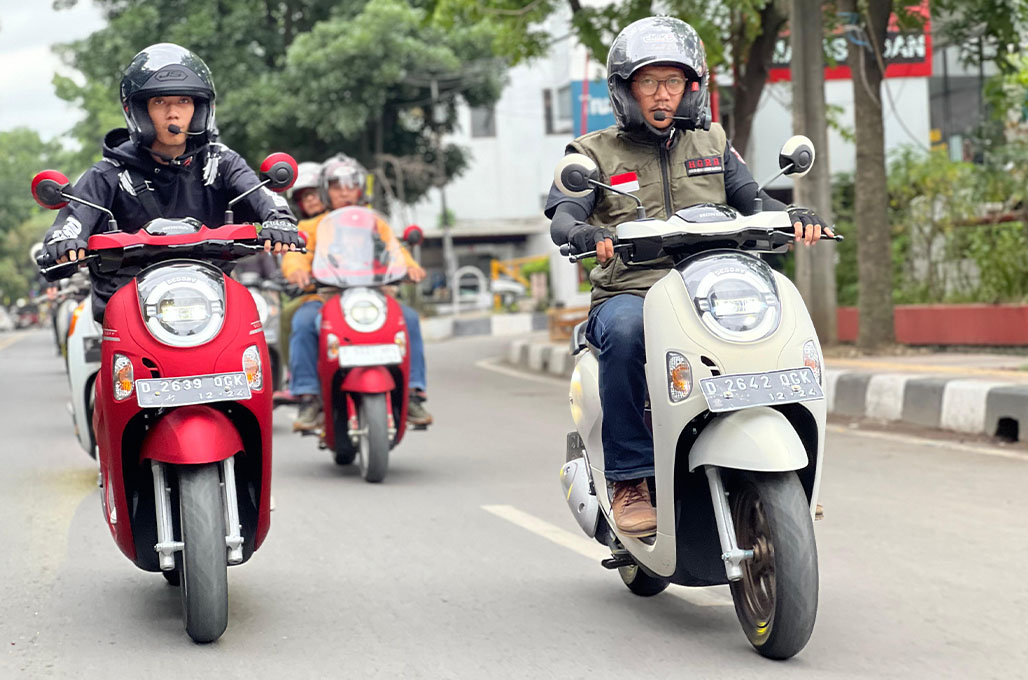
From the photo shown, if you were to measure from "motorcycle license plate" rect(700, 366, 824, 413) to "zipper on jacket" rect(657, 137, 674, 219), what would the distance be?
0.89 m

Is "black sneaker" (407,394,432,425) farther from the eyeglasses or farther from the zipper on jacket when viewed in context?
the eyeglasses

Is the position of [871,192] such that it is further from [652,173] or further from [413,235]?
[652,173]

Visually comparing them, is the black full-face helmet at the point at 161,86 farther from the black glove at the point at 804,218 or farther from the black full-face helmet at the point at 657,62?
the black glove at the point at 804,218

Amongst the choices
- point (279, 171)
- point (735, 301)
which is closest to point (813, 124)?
point (279, 171)

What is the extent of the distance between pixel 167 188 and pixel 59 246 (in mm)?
676

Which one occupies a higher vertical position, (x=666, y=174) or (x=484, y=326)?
(x=666, y=174)

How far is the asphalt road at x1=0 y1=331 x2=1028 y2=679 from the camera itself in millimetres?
4062

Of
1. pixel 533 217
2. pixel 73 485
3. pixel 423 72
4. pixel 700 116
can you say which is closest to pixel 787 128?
pixel 423 72

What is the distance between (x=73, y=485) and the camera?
7.96 m

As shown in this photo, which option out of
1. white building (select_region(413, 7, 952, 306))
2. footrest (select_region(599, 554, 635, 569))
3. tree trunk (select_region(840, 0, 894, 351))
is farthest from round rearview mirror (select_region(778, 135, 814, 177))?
white building (select_region(413, 7, 952, 306))

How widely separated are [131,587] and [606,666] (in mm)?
1950

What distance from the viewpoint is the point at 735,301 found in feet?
13.0

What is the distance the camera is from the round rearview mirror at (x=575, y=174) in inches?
164

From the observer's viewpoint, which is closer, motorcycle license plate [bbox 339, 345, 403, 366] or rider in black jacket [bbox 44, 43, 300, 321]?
rider in black jacket [bbox 44, 43, 300, 321]
